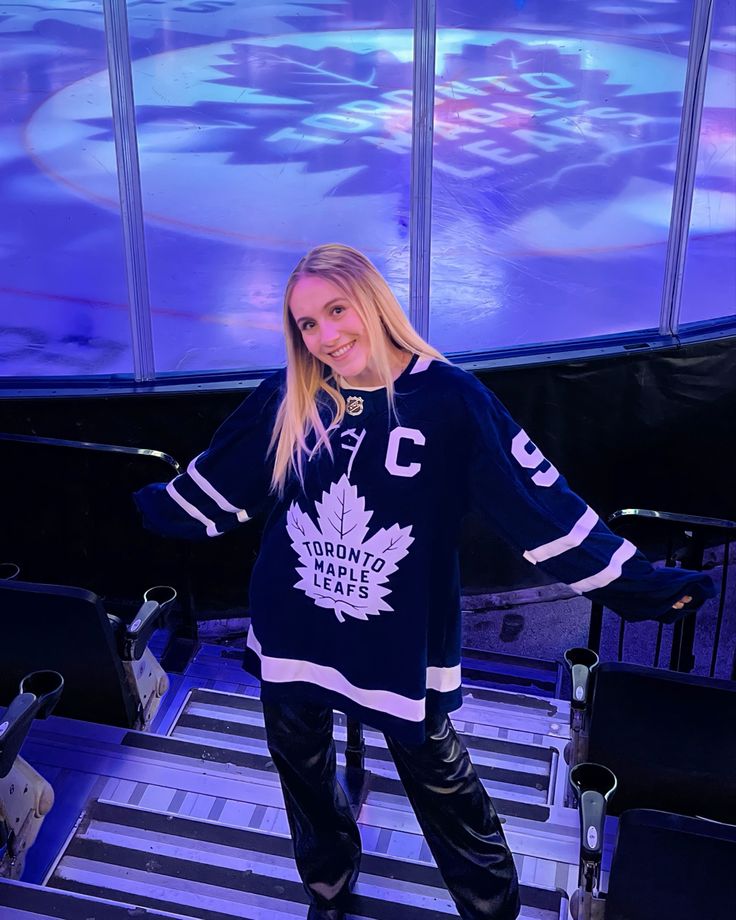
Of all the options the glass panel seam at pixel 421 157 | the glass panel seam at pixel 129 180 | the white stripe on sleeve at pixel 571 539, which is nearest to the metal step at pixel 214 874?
the white stripe on sleeve at pixel 571 539

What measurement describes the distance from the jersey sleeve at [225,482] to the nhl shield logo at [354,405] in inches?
7.2

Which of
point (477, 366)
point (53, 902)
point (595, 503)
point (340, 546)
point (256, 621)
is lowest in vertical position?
point (595, 503)

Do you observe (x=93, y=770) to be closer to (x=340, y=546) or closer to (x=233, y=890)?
(x=233, y=890)

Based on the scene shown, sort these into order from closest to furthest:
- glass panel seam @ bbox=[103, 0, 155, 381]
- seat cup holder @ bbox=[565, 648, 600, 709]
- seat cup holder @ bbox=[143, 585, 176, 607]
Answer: seat cup holder @ bbox=[565, 648, 600, 709], seat cup holder @ bbox=[143, 585, 176, 607], glass panel seam @ bbox=[103, 0, 155, 381]

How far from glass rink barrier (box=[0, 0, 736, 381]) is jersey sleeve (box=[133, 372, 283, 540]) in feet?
6.03

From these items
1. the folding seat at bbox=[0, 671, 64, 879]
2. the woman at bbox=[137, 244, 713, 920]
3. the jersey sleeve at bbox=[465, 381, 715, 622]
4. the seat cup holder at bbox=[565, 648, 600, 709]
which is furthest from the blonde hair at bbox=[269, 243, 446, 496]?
the seat cup holder at bbox=[565, 648, 600, 709]

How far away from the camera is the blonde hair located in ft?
6.20

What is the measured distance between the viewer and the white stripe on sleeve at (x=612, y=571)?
6.33 feet

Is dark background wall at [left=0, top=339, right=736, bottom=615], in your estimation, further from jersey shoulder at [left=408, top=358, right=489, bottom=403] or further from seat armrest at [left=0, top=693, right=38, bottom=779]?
jersey shoulder at [left=408, top=358, right=489, bottom=403]

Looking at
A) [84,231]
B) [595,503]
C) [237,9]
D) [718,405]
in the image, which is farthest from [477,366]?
[237,9]

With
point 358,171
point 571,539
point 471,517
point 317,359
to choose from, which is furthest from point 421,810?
point 358,171

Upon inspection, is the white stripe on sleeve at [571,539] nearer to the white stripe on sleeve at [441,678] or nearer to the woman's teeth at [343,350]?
the white stripe on sleeve at [441,678]

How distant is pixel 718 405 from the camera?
14.5 feet

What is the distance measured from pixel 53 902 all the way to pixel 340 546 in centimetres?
106
